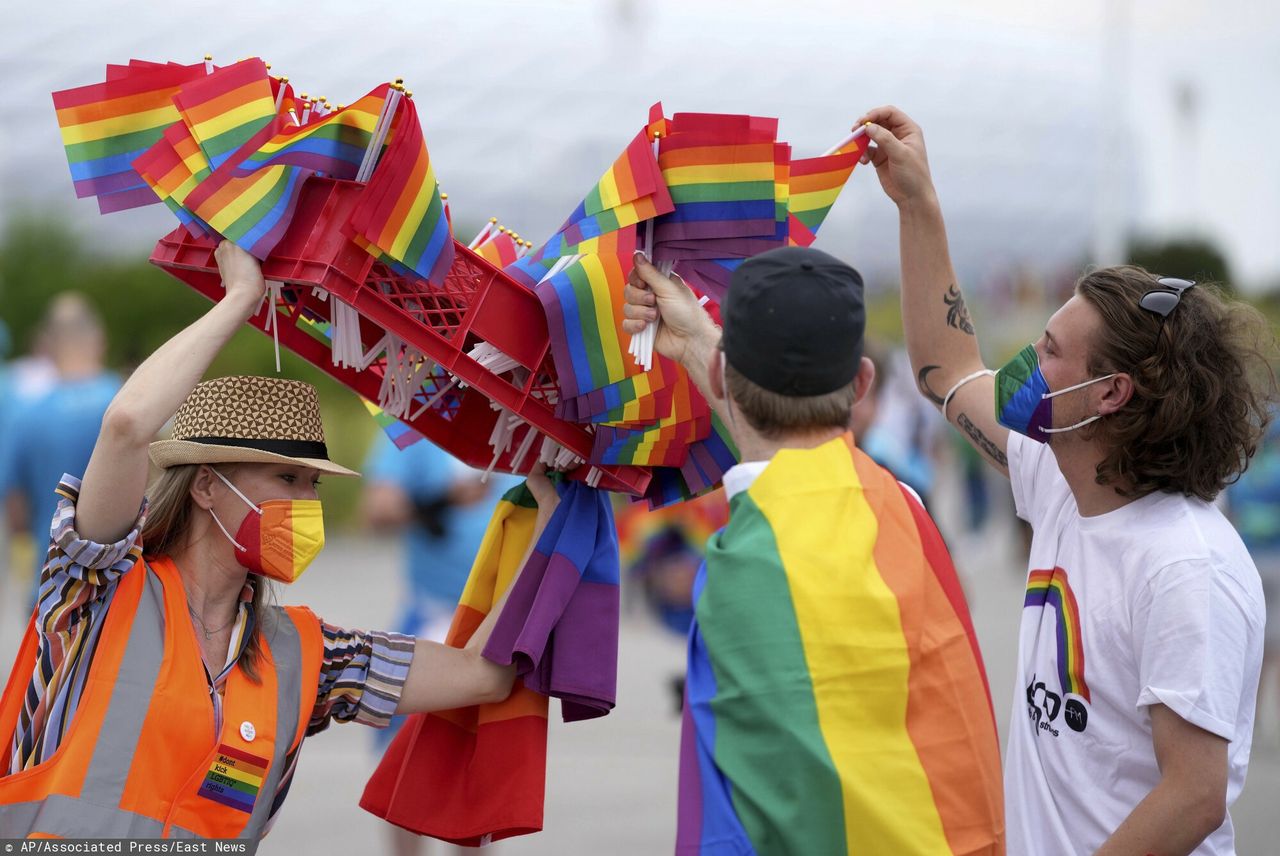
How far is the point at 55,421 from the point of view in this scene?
6.09m

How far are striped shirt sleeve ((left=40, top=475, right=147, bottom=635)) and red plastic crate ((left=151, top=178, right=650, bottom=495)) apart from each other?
494 millimetres

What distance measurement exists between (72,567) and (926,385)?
2.00 meters

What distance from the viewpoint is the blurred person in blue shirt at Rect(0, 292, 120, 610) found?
6.02 metres

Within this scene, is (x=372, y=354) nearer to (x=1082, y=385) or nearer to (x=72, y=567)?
(x=72, y=567)

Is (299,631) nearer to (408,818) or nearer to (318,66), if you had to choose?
(408,818)

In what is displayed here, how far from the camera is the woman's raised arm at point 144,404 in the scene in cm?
232

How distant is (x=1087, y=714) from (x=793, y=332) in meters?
1.03

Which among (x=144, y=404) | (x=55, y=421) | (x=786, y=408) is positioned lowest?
(x=144, y=404)

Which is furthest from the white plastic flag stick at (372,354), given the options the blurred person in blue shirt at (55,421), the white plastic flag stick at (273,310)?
the blurred person in blue shirt at (55,421)

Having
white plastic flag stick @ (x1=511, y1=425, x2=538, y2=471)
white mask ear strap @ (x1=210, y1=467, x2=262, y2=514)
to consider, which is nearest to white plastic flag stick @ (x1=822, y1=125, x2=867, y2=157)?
white plastic flag stick @ (x1=511, y1=425, x2=538, y2=471)

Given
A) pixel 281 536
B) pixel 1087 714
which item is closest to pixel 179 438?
pixel 281 536

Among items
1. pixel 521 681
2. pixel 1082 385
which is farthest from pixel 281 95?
pixel 1082 385

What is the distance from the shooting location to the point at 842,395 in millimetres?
2180

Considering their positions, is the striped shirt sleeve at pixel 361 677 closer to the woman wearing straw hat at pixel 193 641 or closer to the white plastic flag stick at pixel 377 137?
the woman wearing straw hat at pixel 193 641
